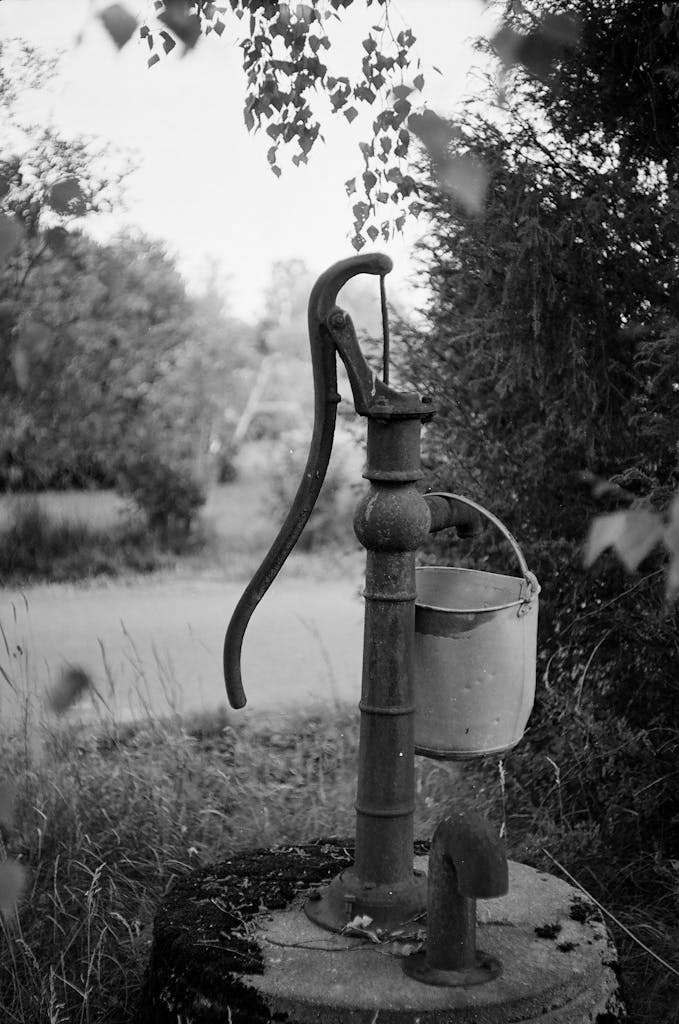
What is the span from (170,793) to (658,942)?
58.8 inches

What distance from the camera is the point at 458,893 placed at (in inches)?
64.0

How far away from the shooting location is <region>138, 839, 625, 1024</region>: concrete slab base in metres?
1.60

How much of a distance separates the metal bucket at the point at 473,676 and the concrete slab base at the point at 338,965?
0.34 m

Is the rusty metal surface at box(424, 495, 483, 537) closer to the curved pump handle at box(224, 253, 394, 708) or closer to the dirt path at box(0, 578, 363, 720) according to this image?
the curved pump handle at box(224, 253, 394, 708)

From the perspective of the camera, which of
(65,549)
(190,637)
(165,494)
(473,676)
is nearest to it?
(473,676)

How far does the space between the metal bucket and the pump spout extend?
0.22 meters

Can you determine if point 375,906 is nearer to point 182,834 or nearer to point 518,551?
point 518,551

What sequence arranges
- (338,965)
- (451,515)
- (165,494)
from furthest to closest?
(165,494) → (451,515) → (338,965)

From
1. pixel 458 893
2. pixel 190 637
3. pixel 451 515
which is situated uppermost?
pixel 451 515

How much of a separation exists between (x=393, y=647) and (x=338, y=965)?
51cm

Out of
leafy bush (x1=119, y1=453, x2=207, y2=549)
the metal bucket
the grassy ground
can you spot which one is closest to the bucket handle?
the metal bucket

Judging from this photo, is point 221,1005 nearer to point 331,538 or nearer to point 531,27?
point 531,27

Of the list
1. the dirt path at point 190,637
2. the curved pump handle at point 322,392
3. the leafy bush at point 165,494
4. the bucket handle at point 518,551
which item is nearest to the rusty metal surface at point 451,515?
the bucket handle at point 518,551

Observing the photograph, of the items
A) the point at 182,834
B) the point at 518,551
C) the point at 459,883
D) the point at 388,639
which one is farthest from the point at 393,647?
the point at 182,834
